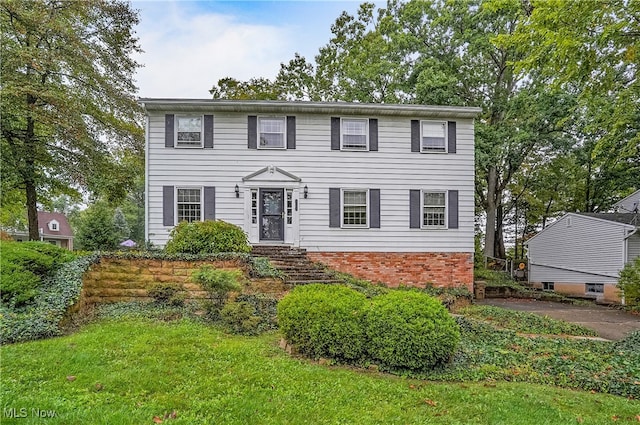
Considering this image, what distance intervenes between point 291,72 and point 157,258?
17280 millimetres

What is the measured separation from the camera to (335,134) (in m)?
12.1

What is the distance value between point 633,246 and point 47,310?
17.2m

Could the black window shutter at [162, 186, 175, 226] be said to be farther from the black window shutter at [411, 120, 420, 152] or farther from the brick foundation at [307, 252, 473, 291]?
the black window shutter at [411, 120, 420, 152]

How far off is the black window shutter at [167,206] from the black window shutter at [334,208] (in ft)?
16.6

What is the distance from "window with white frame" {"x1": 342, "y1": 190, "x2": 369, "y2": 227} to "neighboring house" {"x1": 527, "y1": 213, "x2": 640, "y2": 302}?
8702 millimetres

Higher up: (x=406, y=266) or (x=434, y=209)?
(x=434, y=209)

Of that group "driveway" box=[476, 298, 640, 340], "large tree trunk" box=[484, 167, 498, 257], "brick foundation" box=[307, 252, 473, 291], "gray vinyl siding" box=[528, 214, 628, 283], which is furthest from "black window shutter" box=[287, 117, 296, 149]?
"gray vinyl siding" box=[528, 214, 628, 283]

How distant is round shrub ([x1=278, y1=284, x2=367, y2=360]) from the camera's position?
466 cm

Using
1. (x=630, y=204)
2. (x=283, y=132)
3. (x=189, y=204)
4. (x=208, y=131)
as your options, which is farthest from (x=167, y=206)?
(x=630, y=204)

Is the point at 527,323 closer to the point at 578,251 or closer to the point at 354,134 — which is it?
the point at 354,134

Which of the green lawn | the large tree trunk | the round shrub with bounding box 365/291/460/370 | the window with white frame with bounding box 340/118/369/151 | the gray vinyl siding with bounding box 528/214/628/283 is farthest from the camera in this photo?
the large tree trunk

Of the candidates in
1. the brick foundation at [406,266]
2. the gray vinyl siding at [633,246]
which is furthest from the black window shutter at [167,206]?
the gray vinyl siding at [633,246]

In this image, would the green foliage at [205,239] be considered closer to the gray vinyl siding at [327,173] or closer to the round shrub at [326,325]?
the gray vinyl siding at [327,173]

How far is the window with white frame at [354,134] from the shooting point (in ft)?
40.0
